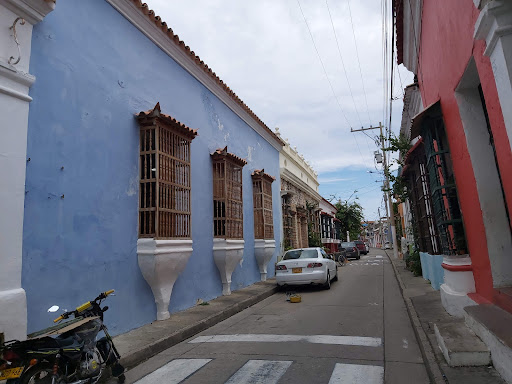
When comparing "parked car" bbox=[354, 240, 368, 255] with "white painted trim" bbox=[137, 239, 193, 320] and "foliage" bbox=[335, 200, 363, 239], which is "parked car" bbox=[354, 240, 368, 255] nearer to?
"foliage" bbox=[335, 200, 363, 239]

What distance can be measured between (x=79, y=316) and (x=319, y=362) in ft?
9.62

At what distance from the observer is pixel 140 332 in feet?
20.1

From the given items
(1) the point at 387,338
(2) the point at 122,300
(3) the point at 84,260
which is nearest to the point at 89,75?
(3) the point at 84,260

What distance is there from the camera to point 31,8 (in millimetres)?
4844

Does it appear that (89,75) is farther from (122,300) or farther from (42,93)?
(122,300)

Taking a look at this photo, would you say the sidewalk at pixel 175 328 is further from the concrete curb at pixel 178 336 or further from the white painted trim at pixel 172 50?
the white painted trim at pixel 172 50

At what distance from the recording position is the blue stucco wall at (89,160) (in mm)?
4887

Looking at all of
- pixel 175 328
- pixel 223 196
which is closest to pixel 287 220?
pixel 223 196

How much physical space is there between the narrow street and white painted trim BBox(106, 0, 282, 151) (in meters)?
6.08

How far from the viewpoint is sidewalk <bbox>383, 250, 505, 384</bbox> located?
352 cm

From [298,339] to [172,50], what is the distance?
673 cm

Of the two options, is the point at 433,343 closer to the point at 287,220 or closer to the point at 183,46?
A: the point at 183,46

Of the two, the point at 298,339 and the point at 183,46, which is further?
the point at 183,46

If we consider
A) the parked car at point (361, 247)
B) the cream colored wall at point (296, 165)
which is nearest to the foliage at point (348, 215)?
the parked car at point (361, 247)
